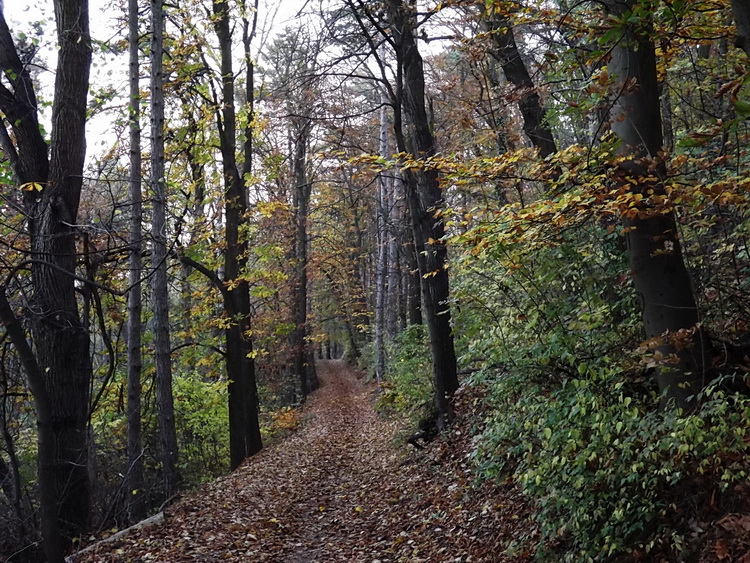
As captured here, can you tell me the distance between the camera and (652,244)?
4.84 m

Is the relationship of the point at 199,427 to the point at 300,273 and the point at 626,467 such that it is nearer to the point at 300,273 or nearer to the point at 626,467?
the point at 300,273

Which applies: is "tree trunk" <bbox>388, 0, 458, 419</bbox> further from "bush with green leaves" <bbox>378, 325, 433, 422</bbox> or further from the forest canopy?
"bush with green leaves" <bbox>378, 325, 433, 422</bbox>

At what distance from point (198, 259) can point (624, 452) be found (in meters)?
11.3

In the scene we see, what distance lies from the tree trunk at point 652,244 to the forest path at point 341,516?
7.54 feet

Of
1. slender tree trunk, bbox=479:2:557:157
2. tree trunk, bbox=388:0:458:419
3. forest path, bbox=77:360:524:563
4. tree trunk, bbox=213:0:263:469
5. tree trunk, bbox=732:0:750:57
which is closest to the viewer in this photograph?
tree trunk, bbox=732:0:750:57

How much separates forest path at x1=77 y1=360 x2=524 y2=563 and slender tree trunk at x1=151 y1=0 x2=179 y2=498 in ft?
4.20

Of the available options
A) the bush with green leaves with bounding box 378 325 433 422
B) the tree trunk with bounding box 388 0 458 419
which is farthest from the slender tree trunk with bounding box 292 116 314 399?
the tree trunk with bounding box 388 0 458 419

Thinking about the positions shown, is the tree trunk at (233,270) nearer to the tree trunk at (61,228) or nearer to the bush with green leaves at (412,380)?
the bush with green leaves at (412,380)

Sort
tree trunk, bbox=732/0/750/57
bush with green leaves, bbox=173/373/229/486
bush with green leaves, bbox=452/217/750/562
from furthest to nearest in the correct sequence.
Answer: bush with green leaves, bbox=173/373/229/486, bush with green leaves, bbox=452/217/750/562, tree trunk, bbox=732/0/750/57

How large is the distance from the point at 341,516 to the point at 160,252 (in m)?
5.72

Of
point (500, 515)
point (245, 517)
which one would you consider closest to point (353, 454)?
point (245, 517)

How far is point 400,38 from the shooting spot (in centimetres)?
938

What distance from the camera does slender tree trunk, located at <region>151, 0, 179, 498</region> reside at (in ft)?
33.4

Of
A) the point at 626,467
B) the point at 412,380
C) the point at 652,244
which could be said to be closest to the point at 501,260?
the point at 652,244
